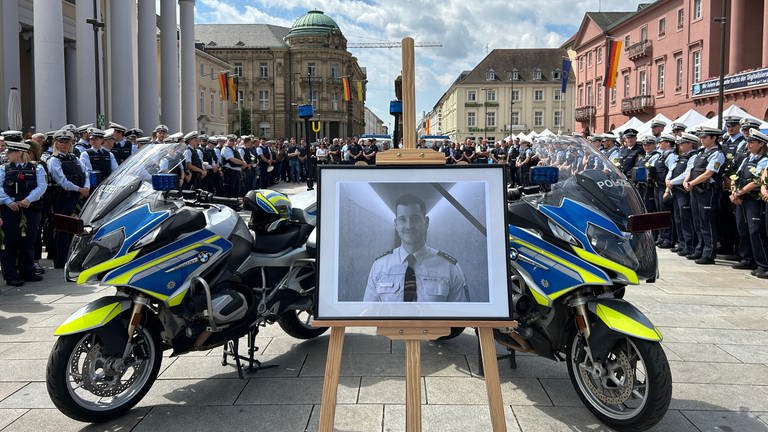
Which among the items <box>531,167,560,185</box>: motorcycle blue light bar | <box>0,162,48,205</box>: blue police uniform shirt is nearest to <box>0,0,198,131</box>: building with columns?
<box>0,162,48,205</box>: blue police uniform shirt

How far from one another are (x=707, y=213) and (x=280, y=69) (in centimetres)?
9931

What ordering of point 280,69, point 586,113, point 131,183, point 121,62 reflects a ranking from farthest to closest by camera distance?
point 280,69 < point 586,113 < point 121,62 < point 131,183

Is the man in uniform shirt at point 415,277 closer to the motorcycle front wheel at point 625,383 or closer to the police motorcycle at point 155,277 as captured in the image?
the motorcycle front wheel at point 625,383

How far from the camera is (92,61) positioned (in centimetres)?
2362

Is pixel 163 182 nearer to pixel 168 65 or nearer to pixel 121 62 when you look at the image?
pixel 121 62

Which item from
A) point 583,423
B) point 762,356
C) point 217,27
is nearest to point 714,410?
point 583,423

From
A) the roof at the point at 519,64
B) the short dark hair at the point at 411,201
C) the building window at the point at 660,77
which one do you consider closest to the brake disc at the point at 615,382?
the short dark hair at the point at 411,201

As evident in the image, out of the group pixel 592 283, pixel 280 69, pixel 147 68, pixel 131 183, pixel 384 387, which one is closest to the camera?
pixel 592 283

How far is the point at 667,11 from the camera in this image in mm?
50719

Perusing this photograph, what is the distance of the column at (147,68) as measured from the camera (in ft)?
95.0

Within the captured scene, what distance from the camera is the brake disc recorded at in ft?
11.2

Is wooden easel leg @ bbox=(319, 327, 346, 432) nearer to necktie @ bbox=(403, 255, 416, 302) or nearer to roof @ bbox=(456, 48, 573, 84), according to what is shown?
necktie @ bbox=(403, 255, 416, 302)

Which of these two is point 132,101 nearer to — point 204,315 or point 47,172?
point 47,172

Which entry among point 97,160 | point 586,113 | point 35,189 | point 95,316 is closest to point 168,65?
point 97,160
